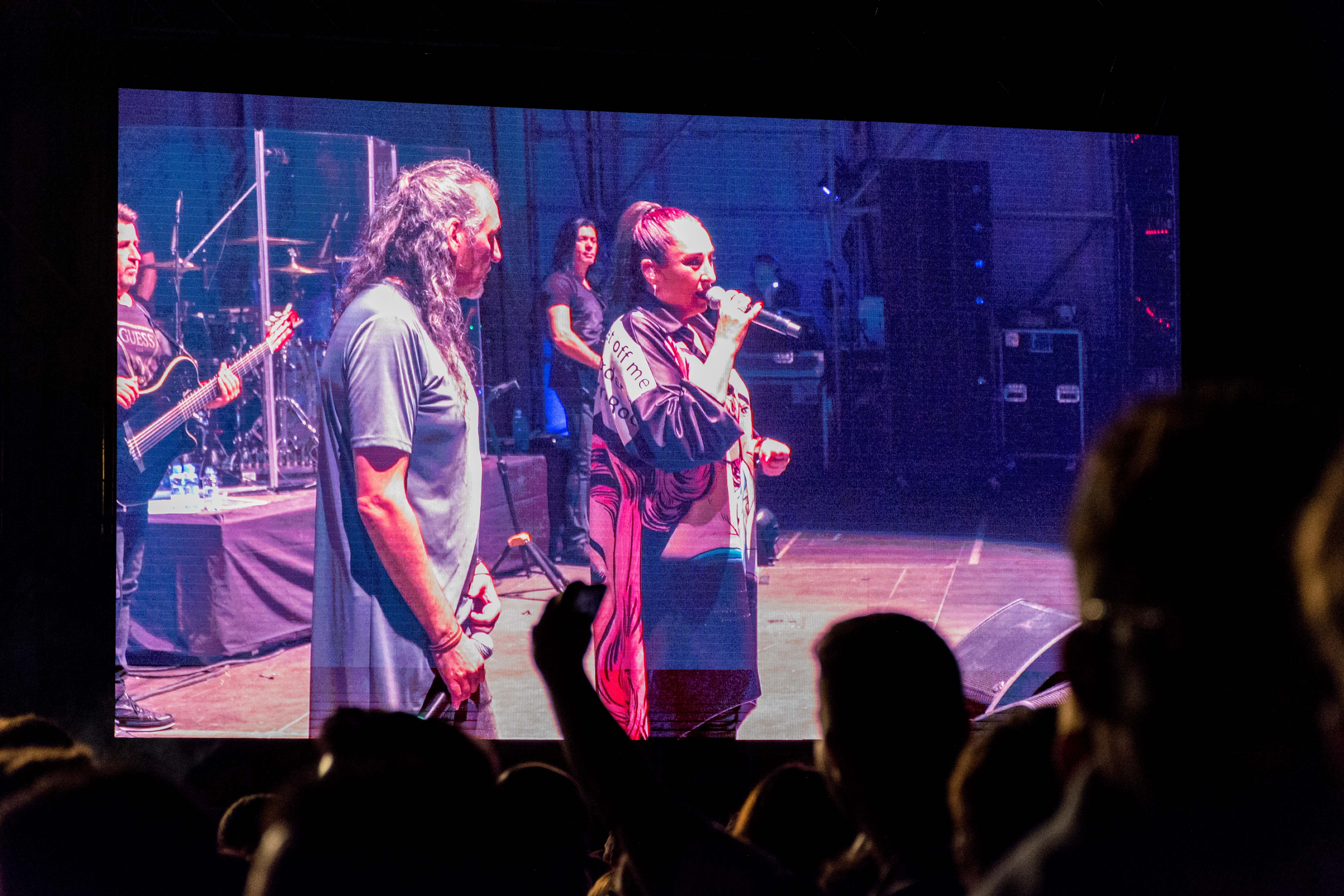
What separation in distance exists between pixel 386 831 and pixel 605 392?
2.81 m

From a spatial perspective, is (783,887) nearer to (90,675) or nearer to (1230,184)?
(90,675)

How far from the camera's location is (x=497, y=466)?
345cm

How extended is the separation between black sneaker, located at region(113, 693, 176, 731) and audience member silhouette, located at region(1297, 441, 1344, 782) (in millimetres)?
3443

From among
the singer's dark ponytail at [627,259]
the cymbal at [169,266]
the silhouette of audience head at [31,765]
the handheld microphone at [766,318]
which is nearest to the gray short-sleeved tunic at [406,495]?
the cymbal at [169,266]

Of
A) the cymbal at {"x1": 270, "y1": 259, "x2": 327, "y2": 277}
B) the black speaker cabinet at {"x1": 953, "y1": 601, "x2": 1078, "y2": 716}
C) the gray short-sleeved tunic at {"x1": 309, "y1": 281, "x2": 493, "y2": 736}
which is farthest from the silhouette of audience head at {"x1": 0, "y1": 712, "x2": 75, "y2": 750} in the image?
the black speaker cabinet at {"x1": 953, "y1": 601, "x2": 1078, "y2": 716}

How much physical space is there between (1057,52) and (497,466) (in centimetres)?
236

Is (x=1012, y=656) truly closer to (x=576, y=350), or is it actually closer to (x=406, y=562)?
(x=576, y=350)

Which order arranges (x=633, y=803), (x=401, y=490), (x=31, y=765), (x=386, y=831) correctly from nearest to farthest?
(x=386, y=831) → (x=633, y=803) → (x=31, y=765) → (x=401, y=490)

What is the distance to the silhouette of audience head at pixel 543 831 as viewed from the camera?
0.83 metres

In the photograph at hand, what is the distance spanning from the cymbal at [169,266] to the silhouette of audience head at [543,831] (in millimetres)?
2377

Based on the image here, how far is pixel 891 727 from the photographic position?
3.47ft

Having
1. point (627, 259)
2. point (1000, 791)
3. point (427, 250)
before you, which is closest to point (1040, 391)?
point (627, 259)

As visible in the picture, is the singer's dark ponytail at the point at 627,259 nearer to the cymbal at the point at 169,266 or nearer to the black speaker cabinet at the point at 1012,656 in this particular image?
the cymbal at the point at 169,266

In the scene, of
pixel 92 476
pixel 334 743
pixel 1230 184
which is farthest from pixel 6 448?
pixel 1230 184
